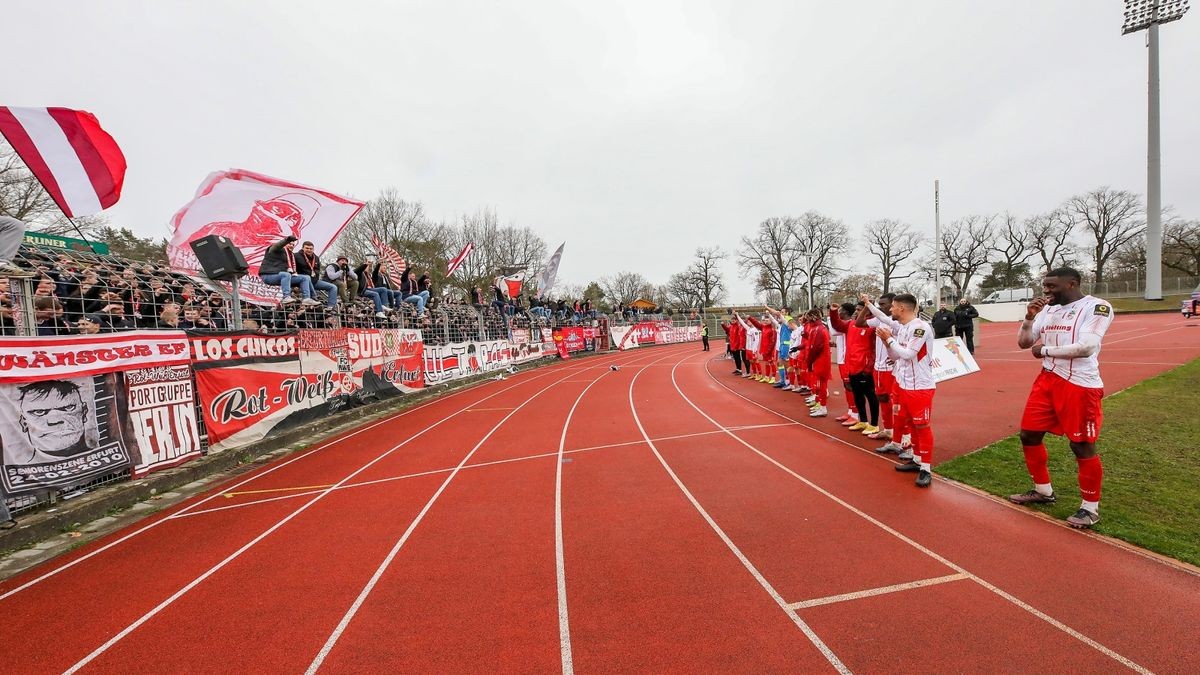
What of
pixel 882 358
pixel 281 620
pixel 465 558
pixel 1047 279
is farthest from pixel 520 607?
pixel 882 358

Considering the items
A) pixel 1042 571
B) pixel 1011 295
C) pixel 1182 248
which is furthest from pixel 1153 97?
pixel 1042 571

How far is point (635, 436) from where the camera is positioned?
25.2 feet

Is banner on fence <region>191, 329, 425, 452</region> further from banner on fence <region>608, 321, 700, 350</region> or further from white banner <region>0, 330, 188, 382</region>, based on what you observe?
banner on fence <region>608, 321, 700, 350</region>

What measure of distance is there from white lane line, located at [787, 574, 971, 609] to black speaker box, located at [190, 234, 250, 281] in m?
8.59

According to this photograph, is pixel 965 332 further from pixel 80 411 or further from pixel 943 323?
pixel 80 411

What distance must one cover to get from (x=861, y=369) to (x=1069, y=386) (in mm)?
3352

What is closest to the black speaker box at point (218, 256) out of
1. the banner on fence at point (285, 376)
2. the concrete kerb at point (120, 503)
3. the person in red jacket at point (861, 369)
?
the banner on fence at point (285, 376)

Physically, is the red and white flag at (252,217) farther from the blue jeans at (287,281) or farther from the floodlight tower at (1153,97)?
the floodlight tower at (1153,97)

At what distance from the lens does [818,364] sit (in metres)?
8.51

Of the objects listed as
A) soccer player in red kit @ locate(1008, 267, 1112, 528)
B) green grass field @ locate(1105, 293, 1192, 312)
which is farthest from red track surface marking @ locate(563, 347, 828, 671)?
green grass field @ locate(1105, 293, 1192, 312)

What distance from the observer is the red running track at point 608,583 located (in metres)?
2.60

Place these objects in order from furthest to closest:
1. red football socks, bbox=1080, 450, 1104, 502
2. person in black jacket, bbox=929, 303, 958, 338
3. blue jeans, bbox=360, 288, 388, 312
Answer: person in black jacket, bbox=929, 303, 958, 338 → blue jeans, bbox=360, 288, 388, 312 → red football socks, bbox=1080, 450, 1104, 502

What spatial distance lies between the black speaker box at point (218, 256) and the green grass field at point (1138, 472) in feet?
33.6

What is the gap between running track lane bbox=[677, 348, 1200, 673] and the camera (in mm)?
2531
